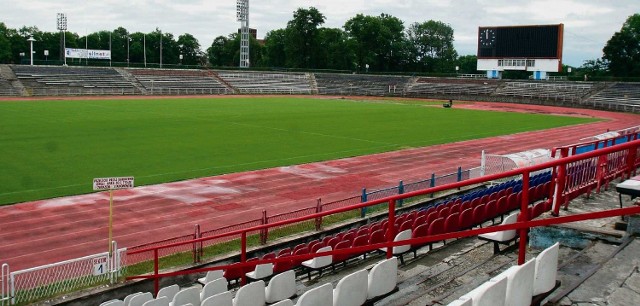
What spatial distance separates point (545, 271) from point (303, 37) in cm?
11344

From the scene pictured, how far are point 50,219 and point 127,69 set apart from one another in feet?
239

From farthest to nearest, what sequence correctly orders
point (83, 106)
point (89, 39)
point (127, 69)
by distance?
point (89, 39)
point (127, 69)
point (83, 106)

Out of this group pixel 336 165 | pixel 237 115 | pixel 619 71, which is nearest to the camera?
pixel 336 165

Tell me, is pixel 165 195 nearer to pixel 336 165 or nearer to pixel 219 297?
pixel 336 165

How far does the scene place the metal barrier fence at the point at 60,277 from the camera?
10414mm

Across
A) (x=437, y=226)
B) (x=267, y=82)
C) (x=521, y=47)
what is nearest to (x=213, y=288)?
(x=437, y=226)

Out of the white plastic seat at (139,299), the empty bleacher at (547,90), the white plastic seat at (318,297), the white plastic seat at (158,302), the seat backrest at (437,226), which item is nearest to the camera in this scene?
the white plastic seat at (318,297)

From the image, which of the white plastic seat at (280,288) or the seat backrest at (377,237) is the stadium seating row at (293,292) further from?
the seat backrest at (377,237)

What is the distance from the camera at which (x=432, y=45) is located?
128875 millimetres

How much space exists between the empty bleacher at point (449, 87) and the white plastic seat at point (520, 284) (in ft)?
259

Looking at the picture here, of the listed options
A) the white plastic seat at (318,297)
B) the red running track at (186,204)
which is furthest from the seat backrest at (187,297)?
the red running track at (186,204)

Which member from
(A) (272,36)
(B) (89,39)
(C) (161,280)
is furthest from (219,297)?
(B) (89,39)

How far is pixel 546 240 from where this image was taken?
24.7ft

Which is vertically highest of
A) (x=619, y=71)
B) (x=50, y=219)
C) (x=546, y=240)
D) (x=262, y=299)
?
(x=619, y=71)
